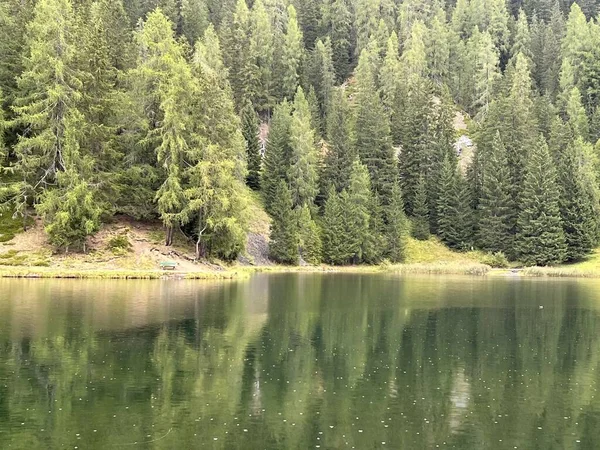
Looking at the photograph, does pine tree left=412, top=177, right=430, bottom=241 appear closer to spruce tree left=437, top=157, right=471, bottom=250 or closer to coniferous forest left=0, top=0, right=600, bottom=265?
coniferous forest left=0, top=0, right=600, bottom=265

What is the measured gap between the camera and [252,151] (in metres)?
93.4

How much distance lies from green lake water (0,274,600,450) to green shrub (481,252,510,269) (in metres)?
44.9

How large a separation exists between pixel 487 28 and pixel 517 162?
60.4 m

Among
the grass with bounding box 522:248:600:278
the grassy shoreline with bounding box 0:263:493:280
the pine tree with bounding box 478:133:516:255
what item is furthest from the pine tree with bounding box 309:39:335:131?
the grass with bounding box 522:248:600:278

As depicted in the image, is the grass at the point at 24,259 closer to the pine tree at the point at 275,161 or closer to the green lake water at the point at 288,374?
the green lake water at the point at 288,374

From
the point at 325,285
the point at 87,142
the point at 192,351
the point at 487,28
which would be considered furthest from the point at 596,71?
the point at 192,351

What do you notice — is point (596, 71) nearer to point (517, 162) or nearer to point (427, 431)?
point (517, 162)

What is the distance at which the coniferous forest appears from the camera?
60906mm

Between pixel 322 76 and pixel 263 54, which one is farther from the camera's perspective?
pixel 322 76

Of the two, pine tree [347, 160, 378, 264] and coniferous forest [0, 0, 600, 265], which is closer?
coniferous forest [0, 0, 600, 265]

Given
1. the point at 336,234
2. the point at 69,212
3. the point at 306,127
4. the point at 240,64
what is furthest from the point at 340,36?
the point at 69,212

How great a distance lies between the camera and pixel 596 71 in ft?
392

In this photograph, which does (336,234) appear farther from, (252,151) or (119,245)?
(119,245)

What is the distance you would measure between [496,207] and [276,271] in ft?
123
